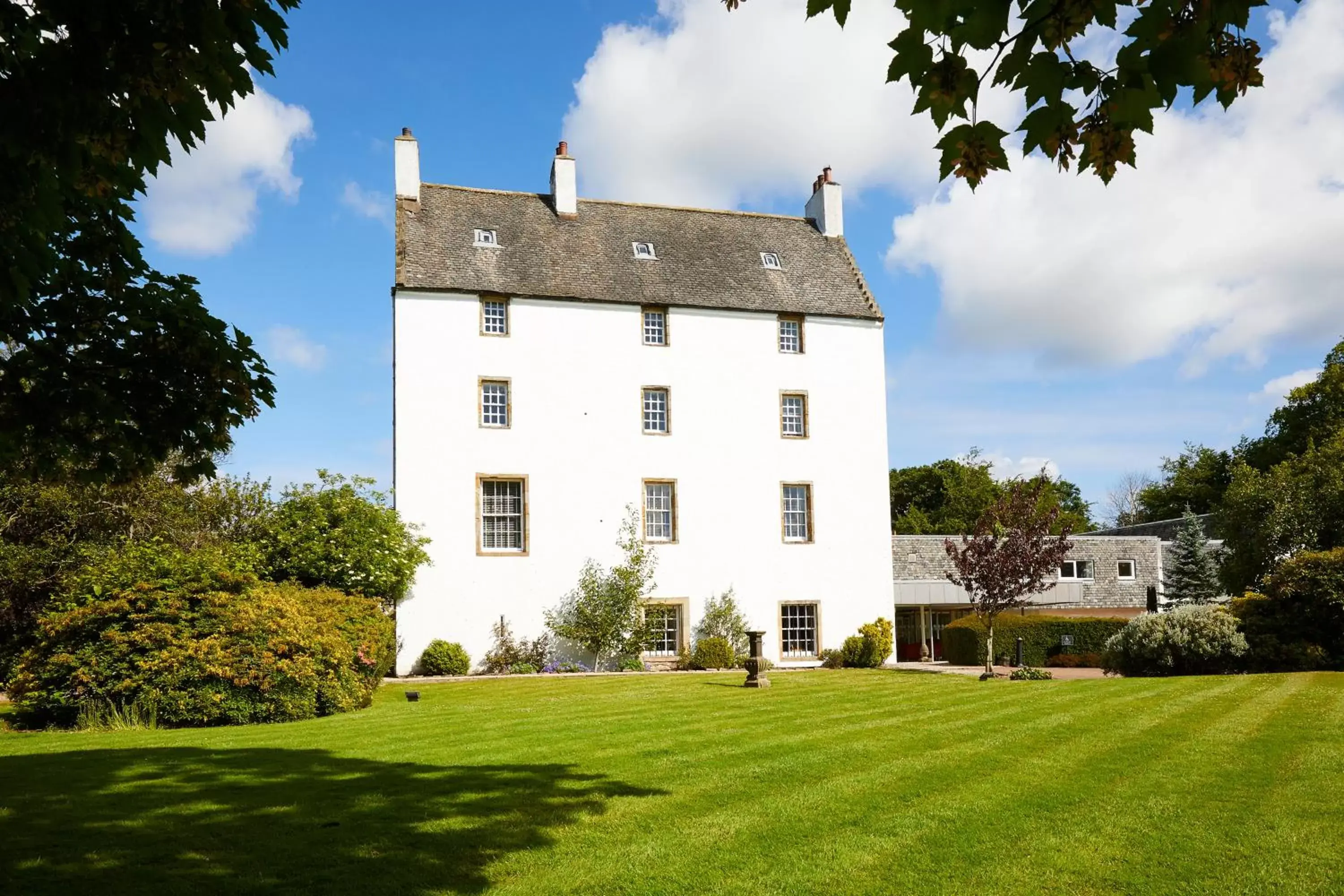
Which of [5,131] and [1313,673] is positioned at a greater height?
[5,131]

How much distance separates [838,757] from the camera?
9.66m

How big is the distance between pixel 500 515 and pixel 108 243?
761 inches

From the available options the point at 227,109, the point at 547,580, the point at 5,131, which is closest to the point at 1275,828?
the point at 227,109

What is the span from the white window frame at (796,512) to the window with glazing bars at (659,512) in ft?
10.9

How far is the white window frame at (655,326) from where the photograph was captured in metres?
29.2

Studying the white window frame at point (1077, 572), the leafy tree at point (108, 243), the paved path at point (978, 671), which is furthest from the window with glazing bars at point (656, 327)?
the white window frame at point (1077, 572)

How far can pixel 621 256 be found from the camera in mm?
30094

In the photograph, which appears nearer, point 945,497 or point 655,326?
point 655,326

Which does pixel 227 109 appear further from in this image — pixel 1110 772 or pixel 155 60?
pixel 1110 772

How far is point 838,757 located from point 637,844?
3541mm

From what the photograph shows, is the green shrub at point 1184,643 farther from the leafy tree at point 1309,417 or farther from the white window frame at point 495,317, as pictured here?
the leafy tree at point 1309,417

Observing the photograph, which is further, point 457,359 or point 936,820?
point 457,359

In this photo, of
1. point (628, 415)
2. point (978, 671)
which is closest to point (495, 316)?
point (628, 415)

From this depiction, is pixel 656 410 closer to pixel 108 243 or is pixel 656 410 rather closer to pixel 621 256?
pixel 621 256
